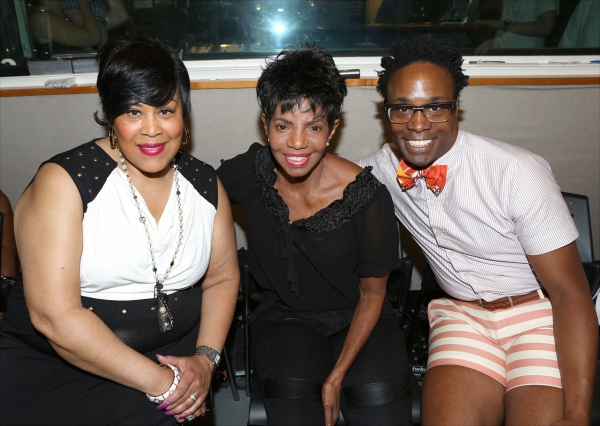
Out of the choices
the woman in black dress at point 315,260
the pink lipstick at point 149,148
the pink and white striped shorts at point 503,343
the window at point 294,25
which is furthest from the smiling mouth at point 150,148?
the window at point 294,25

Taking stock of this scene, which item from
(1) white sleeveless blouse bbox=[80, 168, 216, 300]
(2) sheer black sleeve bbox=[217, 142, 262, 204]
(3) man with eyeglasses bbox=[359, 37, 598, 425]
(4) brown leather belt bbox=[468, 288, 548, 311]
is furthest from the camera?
(2) sheer black sleeve bbox=[217, 142, 262, 204]

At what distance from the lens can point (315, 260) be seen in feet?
7.06

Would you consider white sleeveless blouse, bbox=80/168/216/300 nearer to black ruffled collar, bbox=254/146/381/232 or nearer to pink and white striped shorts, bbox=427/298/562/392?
black ruffled collar, bbox=254/146/381/232

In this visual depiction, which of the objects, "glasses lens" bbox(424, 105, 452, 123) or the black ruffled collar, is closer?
"glasses lens" bbox(424, 105, 452, 123)

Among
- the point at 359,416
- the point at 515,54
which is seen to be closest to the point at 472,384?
the point at 359,416

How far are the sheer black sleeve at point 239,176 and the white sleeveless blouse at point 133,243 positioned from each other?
273mm

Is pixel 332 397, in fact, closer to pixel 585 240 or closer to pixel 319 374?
pixel 319 374

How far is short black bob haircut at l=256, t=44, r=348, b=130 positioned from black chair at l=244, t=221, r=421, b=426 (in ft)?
2.33

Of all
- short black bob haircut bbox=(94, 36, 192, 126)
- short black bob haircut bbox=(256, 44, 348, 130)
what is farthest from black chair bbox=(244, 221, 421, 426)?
short black bob haircut bbox=(94, 36, 192, 126)

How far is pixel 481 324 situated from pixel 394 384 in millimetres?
449

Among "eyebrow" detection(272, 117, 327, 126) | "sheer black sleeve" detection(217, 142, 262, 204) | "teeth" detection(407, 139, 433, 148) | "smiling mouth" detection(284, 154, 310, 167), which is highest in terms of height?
"eyebrow" detection(272, 117, 327, 126)

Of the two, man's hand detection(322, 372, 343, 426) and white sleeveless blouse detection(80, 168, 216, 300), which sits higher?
white sleeveless blouse detection(80, 168, 216, 300)

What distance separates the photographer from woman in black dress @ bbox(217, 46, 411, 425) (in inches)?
78.0

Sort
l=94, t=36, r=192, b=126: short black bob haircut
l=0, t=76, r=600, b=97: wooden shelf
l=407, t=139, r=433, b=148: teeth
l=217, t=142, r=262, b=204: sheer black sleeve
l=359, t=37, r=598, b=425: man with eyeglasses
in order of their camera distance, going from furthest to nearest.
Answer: l=0, t=76, r=600, b=97: wooden shelf → l=217, t=142, r=262, b=204: sheer black sleeve → l=407, t=139, r=433, b=148: teeth → l=359, t=37, r=598, b=425: man with eyeglasses → l=94, t=36, r=192, b=126: short black bob haircut
